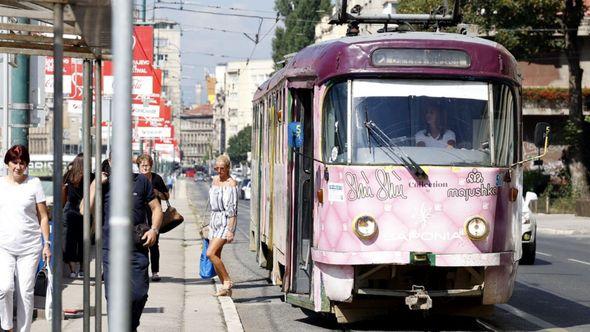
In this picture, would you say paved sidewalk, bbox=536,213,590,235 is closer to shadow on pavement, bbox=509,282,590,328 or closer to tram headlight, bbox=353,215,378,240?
shadow on pavement, bbox=509,282,590,328

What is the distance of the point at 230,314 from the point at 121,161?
890 centimetres

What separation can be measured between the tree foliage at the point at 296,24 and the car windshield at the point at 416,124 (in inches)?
3138

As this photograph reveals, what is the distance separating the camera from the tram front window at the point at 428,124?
11445 millimetres

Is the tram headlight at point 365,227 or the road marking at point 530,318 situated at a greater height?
the tram headlight at point 365,227

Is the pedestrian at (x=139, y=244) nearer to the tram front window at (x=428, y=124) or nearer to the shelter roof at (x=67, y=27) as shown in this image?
the shelter roof at (x=67, y=27)

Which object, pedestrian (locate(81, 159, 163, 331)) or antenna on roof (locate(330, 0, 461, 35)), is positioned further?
antenna on roof (locate(330, 0, 461, 35))

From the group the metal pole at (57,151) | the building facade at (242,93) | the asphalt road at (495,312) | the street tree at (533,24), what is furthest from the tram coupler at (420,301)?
the building facade at (242,93)

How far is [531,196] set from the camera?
22656mm

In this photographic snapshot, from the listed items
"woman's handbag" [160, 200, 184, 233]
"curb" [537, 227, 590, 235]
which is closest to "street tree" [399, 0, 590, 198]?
"curb" [537, 227, 590, 235]

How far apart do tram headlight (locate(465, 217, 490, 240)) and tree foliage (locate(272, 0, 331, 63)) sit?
80083 mm

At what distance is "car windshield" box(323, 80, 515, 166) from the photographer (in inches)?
451

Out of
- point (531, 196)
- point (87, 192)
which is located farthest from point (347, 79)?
point (531, 196)

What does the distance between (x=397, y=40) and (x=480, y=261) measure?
223 cm

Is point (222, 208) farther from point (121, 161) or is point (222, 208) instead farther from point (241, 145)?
point (241, 145)
